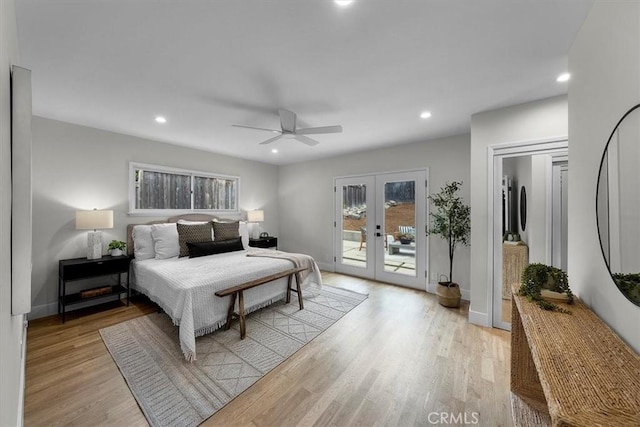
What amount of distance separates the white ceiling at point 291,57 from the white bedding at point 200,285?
6.01ft

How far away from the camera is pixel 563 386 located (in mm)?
784

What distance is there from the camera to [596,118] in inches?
52.9

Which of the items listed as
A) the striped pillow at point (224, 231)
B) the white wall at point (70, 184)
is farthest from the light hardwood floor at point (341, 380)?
the striped pillow at point (224, 231)

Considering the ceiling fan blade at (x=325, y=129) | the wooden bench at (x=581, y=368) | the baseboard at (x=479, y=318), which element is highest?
the ceiling fan blade at (x=325, y=129)

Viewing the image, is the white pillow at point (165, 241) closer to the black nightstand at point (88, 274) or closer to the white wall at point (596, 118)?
the black nightstand at point (88, 274)

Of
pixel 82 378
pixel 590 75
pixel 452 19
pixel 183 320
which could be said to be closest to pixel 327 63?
pixel 452 19

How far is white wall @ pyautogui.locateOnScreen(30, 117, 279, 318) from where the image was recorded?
2.97m

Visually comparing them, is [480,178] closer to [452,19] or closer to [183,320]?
[452,19]

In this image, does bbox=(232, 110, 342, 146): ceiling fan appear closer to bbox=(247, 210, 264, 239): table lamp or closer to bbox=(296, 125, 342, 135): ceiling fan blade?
bbox=(296, 125, 342, 135): ceiling fan blade

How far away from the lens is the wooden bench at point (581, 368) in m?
0.68

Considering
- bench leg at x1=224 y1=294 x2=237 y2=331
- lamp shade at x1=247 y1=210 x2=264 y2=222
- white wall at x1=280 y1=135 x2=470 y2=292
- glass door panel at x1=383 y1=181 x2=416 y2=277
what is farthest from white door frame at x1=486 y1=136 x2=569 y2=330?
lamp shade at x1=247 y1=210 x2=264 y2=222

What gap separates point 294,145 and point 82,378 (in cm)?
363

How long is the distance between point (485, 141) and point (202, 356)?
3645 millimetres

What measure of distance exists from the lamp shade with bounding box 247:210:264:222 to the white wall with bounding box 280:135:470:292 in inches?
31.8
